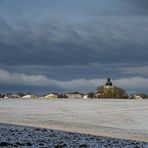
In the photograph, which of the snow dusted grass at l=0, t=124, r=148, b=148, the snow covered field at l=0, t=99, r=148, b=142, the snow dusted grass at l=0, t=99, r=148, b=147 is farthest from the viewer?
the snow covered field at l=0, t=99, r=148, b=142

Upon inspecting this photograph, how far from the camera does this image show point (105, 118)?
29703 millimetres

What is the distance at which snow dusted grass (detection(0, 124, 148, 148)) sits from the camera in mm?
15914

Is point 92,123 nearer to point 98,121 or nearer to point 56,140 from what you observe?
point 98,121

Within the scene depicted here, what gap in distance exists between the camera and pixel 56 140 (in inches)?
683

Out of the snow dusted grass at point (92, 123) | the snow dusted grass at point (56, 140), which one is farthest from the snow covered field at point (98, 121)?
the snow dusted grass at point (56, 140)

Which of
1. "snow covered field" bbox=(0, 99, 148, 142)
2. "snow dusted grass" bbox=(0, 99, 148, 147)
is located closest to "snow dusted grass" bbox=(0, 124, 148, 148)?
"snow dusted grass" bbox=(0, 99, 148, 147)

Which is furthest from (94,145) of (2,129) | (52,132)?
(2,129)

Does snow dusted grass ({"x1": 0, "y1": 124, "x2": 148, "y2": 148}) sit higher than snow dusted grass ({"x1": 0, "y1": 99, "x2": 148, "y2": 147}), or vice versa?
snow dusted grass ({"x1": 0, "y1": 99, "x2": 148, "y2": 147})

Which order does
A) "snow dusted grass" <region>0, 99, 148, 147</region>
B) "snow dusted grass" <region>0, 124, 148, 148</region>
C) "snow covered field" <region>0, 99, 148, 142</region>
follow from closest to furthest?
"snow dusted grass" <region>0, 124, 148, 148</region>
"snow dusted grass" <region>0, 99, 148, 147</region>
"snow covered field" <region>0, 99, 148, 142</region>

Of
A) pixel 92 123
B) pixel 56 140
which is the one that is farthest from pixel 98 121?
pixel 56 140

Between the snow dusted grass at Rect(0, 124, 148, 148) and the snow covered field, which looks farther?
the snow covered field

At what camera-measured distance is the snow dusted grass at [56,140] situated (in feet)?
52.2

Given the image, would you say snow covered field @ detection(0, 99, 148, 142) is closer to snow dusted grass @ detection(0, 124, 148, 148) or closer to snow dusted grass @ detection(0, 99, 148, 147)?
snow dusted grass @ detection(0, 99, 148, 147)

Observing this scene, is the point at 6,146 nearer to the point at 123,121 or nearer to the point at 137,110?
the point at 123,121
